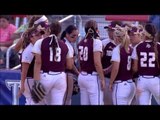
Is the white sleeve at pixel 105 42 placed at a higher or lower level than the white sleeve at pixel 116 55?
higher

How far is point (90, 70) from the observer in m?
4.15

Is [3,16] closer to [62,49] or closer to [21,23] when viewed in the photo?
[21,23]

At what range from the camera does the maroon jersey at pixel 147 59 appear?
409 centimetres

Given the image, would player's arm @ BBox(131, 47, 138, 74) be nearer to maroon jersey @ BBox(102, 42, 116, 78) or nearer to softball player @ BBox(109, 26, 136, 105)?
softball player @ BBox(109, 26, 136, 105)

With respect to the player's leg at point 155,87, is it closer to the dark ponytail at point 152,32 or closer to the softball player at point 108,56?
the dark ponytail at point 152,32

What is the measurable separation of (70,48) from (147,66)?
74cm

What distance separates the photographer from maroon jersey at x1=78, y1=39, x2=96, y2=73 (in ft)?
13.5

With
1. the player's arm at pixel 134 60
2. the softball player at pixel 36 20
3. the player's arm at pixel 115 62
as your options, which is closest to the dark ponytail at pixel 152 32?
the player's arm at pixel 134 60

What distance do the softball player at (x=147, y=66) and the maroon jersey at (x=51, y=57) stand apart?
688mm

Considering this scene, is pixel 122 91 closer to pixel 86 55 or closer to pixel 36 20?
pixel 86 55

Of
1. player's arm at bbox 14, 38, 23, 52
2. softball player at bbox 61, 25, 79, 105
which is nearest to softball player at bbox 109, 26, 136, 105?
softball player at bbox 61, 25, 79, 105

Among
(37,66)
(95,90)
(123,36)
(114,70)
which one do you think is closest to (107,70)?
(114,70)
